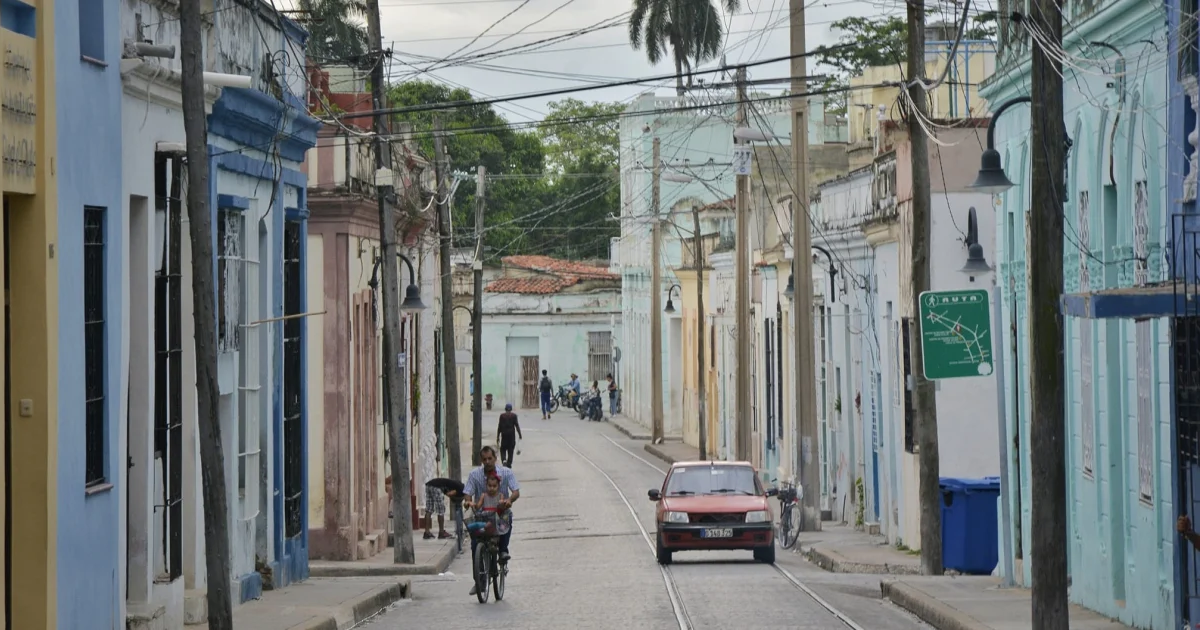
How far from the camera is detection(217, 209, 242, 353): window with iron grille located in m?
18.6

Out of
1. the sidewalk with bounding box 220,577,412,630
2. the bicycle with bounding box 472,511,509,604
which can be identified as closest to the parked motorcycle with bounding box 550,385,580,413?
the sidewalk with bounding box 220,577,412,630

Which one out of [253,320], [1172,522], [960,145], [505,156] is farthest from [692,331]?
[1172,522]

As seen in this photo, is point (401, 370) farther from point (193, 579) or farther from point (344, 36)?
point (344, 36)

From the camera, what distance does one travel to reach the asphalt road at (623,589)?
58.0 ft

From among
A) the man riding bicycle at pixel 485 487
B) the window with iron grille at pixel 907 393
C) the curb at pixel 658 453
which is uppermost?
the window with iron grille at pixel 907 393

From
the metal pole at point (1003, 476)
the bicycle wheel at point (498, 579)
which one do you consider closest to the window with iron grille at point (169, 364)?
the bicycle wheel at point (498, 579)

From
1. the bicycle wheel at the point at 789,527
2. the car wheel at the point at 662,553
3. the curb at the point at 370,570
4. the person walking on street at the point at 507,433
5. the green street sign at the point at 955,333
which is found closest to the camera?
the green street sign at the point at 955,333

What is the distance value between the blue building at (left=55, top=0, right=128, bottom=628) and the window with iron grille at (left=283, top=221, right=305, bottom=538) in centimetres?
742

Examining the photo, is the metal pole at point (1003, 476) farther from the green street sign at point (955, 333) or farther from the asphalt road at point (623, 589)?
the asphalt road at point (623, 589)

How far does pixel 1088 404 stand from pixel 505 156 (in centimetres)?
6891

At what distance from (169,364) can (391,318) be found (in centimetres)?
834

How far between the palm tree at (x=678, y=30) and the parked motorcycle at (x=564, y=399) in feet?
76.9

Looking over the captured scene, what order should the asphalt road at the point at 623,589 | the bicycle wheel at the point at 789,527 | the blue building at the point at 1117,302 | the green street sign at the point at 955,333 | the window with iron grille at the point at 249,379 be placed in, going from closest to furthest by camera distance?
the blue building at the point at 1117,302 < the asphalt road at the point at 623,589 < the green street sign at the point at 955,333 < the window with iron grille at the point at 249,379 < the bicycle wheel at the point at 789,527

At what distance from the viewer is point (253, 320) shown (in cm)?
2000
